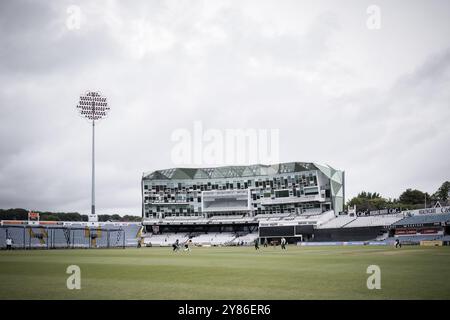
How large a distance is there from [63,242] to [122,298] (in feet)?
288

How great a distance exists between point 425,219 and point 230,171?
201ft

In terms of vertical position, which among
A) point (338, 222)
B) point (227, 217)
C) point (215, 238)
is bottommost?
point (215, 238)

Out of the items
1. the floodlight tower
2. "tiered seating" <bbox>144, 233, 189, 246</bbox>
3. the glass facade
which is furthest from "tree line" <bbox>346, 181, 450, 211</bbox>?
the floodlight tower

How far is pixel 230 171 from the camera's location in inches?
4899

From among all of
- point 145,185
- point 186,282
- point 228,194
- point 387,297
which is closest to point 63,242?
point 145,185

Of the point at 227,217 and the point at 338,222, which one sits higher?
the point at 227,217

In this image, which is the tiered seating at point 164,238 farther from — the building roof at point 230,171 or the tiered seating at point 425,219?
the tiered seating at point 425,219

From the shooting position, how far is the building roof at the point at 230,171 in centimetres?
11434

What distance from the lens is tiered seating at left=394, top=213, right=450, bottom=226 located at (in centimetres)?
6819

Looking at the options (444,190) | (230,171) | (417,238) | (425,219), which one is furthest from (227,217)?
(444,190)

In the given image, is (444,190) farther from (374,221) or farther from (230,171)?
(230,171)

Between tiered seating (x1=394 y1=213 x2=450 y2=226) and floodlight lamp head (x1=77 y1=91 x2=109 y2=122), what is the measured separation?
60.3 m

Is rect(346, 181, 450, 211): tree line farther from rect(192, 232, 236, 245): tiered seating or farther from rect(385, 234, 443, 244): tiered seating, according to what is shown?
rect(385, 234, 443, 244): tiered seating
